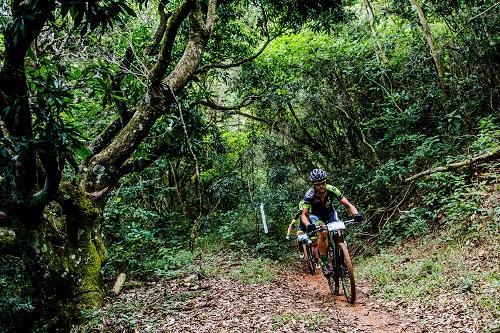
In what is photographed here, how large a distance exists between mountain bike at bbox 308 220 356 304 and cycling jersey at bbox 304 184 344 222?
1.38 feet

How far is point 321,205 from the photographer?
8.52m

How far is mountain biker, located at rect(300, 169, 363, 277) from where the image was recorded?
8.11 m

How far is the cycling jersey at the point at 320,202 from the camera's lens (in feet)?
27.3

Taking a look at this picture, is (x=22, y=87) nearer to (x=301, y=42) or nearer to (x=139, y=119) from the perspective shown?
(x=139, y=119)

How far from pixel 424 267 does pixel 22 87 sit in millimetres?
7356

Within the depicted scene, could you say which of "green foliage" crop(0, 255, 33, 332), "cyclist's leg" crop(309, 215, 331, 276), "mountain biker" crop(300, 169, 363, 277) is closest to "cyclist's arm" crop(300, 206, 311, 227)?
"mountain biker" crop(300, 169, 363, 277)

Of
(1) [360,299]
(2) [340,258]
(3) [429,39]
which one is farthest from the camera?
(3) [429,39]

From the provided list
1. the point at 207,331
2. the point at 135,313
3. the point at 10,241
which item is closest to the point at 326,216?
the point at 207,331

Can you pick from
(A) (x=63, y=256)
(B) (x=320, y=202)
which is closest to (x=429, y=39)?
(B) (x=320, y=202)

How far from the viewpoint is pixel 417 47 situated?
47.6 feet

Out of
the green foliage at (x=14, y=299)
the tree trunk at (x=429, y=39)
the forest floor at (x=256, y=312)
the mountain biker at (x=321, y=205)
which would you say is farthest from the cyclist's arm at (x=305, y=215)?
the tree trunk at (x=429, y=39)

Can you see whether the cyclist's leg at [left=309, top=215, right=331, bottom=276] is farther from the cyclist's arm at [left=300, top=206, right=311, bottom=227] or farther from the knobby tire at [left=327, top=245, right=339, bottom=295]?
the cyclist's arm at [left=300, top=206, right=311, bottom=227]

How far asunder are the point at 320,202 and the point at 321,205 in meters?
0.07

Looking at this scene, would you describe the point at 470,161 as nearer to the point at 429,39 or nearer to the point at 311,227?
the point at 429,39
